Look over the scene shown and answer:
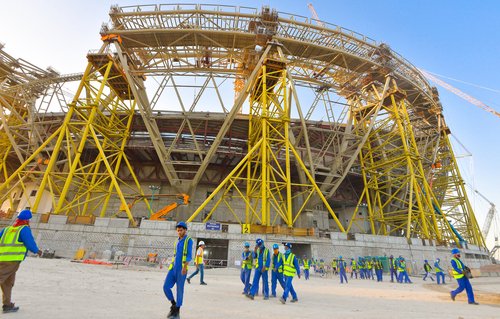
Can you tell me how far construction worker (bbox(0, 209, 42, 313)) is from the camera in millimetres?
3578

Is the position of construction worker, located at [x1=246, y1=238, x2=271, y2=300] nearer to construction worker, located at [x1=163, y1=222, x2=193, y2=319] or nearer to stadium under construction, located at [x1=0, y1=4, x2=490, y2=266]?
construction worker, located at [x1=163, y1=222, x2=193, y2=319]

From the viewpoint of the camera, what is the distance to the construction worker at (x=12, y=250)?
3.58 metres

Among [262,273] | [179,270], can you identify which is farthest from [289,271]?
[179,270]

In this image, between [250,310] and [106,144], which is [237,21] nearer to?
[106,144]

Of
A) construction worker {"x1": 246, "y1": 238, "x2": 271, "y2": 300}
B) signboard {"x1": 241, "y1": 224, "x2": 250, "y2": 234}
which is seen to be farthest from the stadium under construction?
construction worker {"x1": 246, "y1": 238, "x2": 271, "y2": 300}

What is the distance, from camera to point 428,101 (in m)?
28.6

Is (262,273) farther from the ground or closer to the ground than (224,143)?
closer to the ground

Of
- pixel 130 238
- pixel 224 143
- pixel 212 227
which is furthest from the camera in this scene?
pixel 224 143

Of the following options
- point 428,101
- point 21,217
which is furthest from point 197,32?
point 428,101

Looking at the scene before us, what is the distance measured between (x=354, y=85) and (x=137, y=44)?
66.2 feet

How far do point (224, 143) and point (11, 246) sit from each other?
2200cm

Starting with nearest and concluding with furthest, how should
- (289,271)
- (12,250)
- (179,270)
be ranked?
(12,250) < (179,270) < (289,271)

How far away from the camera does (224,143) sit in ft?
83.8

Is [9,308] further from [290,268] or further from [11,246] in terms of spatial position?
[290,268]
